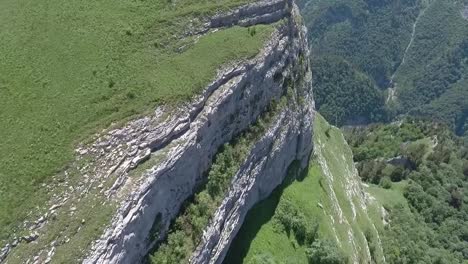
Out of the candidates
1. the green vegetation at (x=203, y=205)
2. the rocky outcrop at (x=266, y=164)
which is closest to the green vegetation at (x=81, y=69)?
the green vegetation at (x=203, y=205)

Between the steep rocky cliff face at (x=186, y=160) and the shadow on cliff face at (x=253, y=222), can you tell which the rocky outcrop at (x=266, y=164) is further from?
the shadow on cliff face at (x=253, y=222)

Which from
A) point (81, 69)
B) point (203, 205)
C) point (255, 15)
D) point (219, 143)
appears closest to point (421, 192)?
point (255, 15)

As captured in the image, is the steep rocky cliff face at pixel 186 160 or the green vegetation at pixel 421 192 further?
the green vegetation at pixel 421 192

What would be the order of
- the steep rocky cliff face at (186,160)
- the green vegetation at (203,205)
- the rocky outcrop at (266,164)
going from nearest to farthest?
the steep rocky cliff face at (186,160)
the green vegetation at (203,205)
the rocky outcrop at (266,164)

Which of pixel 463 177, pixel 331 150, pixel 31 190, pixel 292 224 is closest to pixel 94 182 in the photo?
pixel 31 190

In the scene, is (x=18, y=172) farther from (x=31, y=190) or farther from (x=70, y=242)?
(x=70, y=242)

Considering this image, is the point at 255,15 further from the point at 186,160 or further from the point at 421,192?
the point at 421,192
